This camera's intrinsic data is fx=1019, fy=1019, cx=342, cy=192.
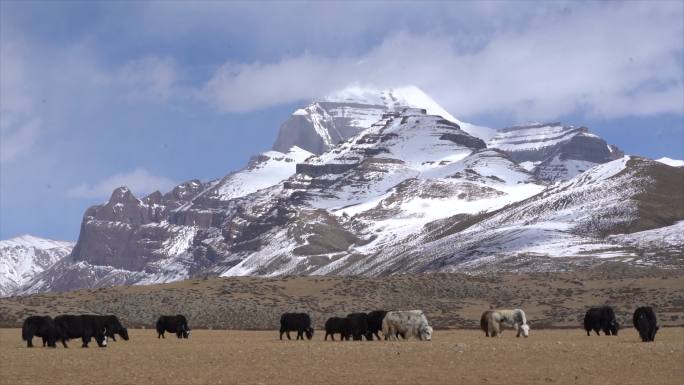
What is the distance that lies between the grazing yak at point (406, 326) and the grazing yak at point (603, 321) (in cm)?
1119

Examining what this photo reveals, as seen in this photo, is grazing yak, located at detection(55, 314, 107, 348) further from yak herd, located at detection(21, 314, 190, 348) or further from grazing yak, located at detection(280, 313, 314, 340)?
grazing yak, located at detection(280, 313, 314, 340)

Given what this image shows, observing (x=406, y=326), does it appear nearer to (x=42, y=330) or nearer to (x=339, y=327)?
(x=339, y=327)

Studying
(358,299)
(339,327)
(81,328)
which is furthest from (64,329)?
(358,299)

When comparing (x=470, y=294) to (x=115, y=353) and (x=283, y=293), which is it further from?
(x=115, y=353)

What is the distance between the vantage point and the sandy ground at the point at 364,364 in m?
33.2

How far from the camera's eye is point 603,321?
185 ft

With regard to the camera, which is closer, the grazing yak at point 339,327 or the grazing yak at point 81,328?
the grazing yak at point 81,328

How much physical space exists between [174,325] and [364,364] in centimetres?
2582

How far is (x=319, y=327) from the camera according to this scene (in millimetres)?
84938

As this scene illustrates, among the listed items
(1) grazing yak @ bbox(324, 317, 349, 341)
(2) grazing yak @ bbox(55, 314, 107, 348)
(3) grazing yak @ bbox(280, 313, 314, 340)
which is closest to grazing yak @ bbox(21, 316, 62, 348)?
(2) grazing yak @ bbox(55, 314, 107, 348)

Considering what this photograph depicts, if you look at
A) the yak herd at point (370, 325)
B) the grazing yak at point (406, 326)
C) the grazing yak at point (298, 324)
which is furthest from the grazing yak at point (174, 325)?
the grazing yak at point (406, 326)

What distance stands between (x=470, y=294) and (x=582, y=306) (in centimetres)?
1496

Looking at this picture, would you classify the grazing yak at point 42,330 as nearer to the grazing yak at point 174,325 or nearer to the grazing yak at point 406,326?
the grazing yak at point 174,325

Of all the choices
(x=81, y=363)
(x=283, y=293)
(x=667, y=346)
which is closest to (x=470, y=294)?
(x=283, y=293)
